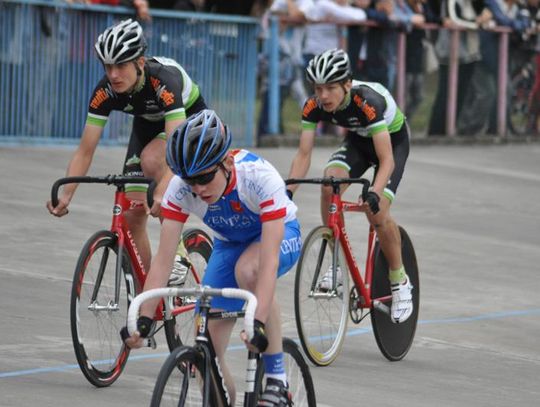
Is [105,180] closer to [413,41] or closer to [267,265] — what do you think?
[267,265]

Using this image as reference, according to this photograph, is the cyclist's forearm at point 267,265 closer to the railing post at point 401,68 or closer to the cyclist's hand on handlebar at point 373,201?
the cyclist's hand on handlebar at point 373,201

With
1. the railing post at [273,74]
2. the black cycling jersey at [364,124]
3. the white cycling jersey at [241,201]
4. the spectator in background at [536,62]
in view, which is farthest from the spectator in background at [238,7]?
the white cycling jersey at [241,201]

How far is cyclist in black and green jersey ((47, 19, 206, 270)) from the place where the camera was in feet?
25.7

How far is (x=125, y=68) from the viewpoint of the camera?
786cm

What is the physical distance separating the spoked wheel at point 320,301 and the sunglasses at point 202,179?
280 centimetres

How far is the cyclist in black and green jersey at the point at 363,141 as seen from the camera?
873cm

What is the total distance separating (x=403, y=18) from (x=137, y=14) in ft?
14.5

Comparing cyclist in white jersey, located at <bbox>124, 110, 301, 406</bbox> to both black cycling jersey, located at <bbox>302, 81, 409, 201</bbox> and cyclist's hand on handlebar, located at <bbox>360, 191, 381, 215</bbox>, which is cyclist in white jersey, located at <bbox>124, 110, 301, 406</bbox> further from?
black cycling jersey, located at <bbox>302, 81, 409, 201</bbox>

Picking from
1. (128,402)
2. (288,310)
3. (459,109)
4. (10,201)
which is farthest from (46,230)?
(459,109)

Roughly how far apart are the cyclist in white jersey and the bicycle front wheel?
0.19m

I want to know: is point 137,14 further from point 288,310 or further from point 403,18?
point 288,310

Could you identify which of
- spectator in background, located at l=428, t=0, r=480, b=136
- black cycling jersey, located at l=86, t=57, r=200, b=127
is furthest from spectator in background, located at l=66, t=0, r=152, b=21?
black cycling jersey, located at l=86, t=57, r=200, b=127

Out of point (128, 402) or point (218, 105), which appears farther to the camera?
point (218, 105)

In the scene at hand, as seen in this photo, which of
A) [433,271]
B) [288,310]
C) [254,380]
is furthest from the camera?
[433,271]
